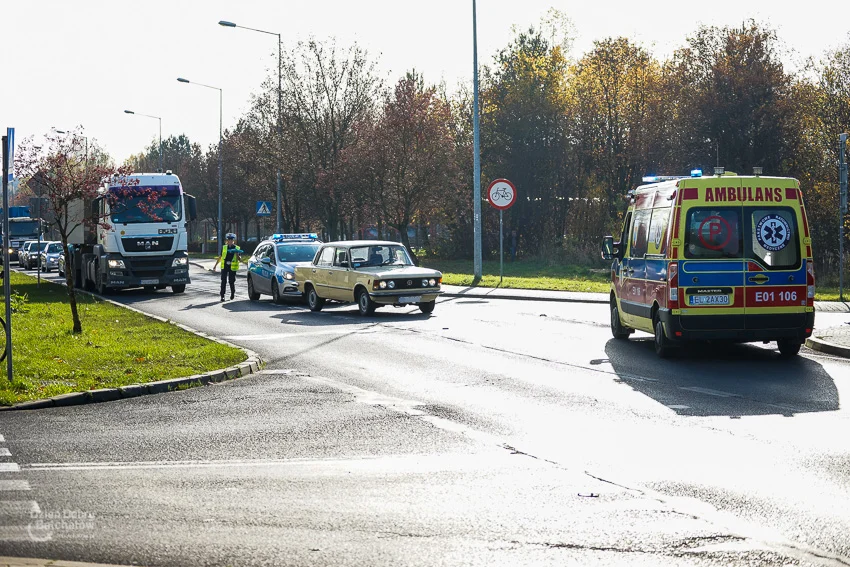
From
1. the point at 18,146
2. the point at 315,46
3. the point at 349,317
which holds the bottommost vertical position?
the point at 349,317

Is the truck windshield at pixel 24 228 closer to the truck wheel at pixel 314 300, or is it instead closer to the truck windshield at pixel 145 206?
the truck windshield at pixel 145 206

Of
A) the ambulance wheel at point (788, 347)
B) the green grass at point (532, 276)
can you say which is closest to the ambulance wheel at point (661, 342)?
the ambulance wheel at point (788, 347)

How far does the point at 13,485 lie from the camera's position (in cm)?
756

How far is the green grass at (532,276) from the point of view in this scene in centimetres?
3294

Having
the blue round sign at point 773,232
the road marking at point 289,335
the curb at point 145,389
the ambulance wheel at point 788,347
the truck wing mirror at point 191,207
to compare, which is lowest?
the road marking at point 289,335

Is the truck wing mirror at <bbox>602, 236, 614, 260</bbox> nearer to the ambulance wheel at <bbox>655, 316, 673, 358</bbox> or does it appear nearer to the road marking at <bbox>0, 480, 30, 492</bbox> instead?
the ambulance wheel at <bbox>655, 316, 673, 358</bbox>

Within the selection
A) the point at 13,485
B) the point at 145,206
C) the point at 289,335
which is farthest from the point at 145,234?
the point at 13,485

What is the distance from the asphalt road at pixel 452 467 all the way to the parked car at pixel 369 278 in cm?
830

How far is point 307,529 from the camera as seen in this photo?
6328mm

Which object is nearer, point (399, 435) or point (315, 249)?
point (399, 435)

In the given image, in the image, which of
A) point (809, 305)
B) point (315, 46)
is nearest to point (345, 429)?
point (809, 305)

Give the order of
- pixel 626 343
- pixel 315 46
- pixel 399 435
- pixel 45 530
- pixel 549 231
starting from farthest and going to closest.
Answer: pixel 315 46 < pixel 549 231 < pixel 626 343 < pixel 399 435 < pixel 45 530

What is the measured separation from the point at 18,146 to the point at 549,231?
3131 cm

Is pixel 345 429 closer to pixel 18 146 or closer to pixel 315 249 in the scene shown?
pixel 18 146
